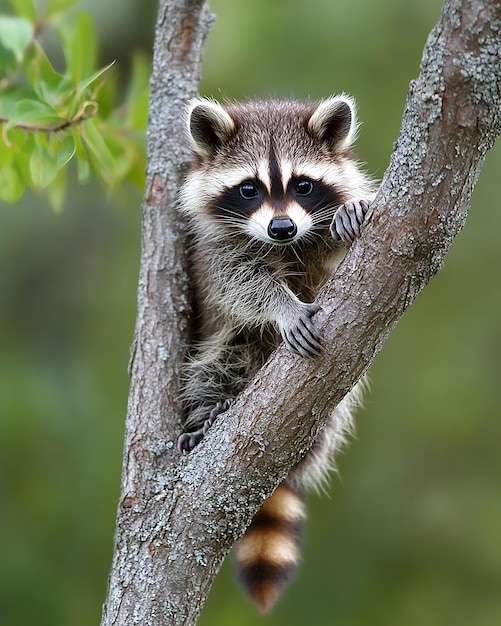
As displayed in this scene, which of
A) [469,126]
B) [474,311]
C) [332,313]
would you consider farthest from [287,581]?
[474,311]

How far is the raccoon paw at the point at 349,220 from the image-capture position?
11.7 ft

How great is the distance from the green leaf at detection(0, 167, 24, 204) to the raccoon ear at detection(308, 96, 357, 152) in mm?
1315

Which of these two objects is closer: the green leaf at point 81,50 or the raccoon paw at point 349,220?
the raccoon paw at point 349,220

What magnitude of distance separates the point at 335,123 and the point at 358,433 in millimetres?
3222

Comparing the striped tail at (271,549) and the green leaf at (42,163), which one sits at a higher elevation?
the green leaf at (42,163)

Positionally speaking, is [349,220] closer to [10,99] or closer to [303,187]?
[303,187]

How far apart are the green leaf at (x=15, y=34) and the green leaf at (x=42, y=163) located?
0.39 metres

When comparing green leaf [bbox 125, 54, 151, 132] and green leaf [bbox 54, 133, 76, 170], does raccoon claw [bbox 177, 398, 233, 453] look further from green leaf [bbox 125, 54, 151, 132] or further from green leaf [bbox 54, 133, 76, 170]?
green leaf [bbox 125, 54, 151, 132]

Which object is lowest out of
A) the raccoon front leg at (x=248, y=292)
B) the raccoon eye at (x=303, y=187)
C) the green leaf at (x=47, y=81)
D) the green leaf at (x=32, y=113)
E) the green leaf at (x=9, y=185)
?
the raccoon front leg at (x=248, y=292)

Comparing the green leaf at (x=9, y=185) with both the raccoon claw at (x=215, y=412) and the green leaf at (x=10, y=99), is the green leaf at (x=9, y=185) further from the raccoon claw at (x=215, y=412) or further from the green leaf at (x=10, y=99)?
the raccoon claw at (x=215, y=412)

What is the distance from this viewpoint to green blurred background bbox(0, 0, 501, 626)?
646 cm

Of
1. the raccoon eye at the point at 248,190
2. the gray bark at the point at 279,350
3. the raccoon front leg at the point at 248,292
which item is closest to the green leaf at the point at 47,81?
the gray bark at the point at 279,350

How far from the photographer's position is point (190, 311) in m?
4.21

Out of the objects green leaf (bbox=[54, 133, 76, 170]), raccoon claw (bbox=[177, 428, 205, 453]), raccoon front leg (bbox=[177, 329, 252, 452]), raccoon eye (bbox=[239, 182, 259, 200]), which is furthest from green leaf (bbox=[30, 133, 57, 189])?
raccoon claw (bbox=[177, 428, 205, 453])
